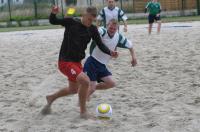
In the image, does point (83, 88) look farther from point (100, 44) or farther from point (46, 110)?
point (46, 110)

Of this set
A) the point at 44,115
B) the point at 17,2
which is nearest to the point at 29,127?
the point at 44,115

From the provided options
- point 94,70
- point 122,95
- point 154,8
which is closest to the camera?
point 94,70

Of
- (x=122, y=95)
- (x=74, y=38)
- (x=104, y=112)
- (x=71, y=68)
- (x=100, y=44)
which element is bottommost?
(x=122, y=95)

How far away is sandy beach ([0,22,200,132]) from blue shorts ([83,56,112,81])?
0.50m

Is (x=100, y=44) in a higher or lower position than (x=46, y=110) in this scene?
higher

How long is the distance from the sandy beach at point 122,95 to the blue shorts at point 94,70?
19.5 inches

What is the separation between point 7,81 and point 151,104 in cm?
359

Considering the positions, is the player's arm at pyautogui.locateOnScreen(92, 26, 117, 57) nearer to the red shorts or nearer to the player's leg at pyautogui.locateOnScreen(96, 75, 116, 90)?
the red shorts

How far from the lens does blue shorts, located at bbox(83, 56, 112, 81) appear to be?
7473mm

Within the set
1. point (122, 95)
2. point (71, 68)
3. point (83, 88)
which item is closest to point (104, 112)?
point (83, 88)

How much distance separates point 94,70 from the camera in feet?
24.5

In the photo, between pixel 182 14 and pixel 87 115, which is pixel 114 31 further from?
pixel 182 14

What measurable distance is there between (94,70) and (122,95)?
115 cm

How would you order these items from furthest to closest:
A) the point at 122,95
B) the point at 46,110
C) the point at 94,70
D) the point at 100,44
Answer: the point at 122,95 → the point at 94,70 → the point at 46,110 → the point at 100,44
